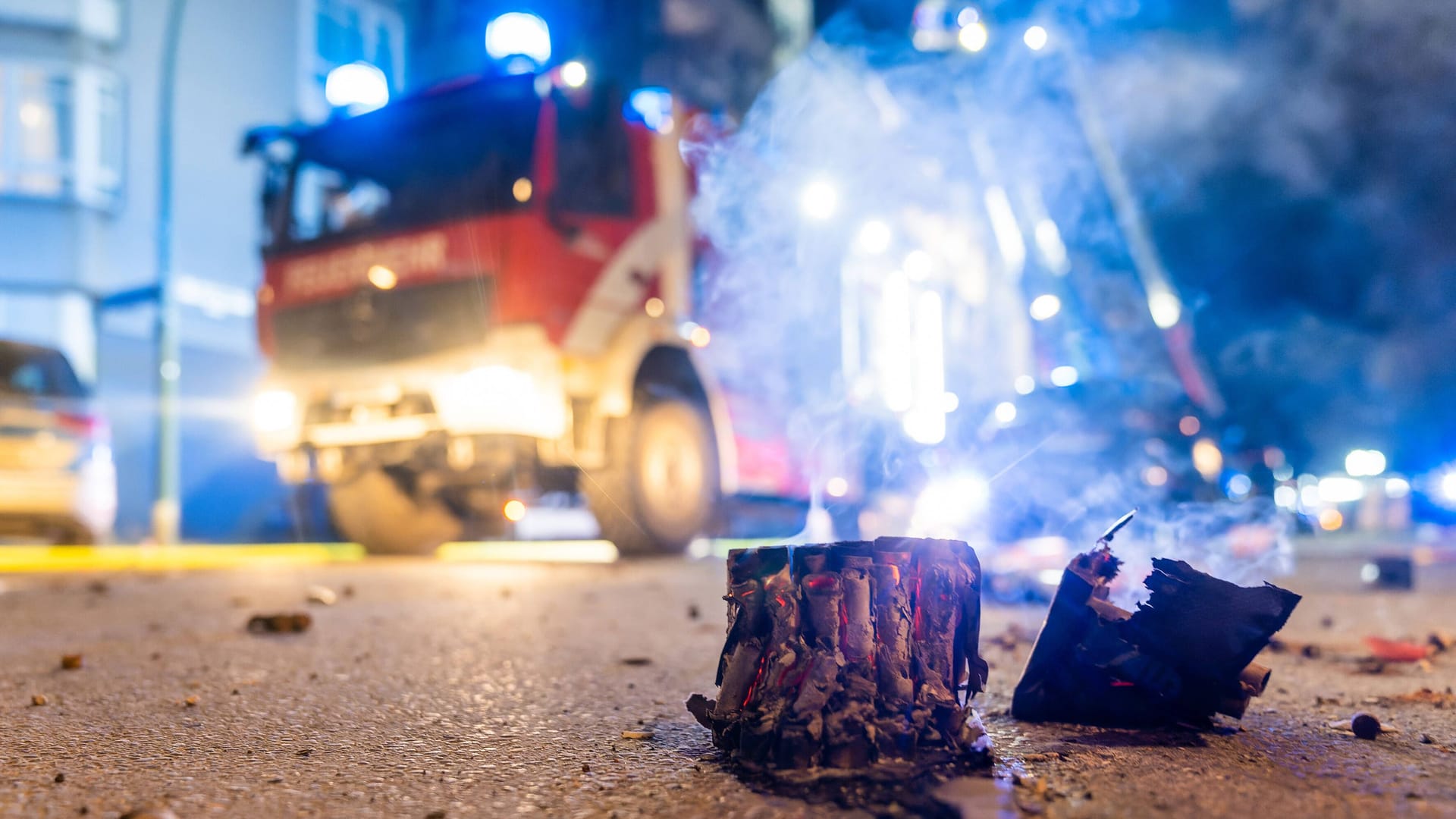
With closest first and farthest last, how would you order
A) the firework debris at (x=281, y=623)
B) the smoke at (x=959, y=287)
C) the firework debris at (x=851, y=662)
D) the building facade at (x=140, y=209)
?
1. the firework debris at (x=851, y=662)
2. the firework debris at (x=281, y=623)
3. the smoke at (x=959, y=287)
4. the building facade at (x=140, y=209)

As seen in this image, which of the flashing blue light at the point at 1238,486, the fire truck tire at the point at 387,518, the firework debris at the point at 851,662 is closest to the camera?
the firework debris at the point at 851,662

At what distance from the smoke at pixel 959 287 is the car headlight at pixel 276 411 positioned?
2834 mm

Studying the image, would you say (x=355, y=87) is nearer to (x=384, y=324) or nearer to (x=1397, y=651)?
(x=384, y=324)

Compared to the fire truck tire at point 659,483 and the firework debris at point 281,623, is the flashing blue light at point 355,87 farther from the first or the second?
the firework debris at point 281,623

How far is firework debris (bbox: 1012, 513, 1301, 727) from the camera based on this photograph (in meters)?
2.01

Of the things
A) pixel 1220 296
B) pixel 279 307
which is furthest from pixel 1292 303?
pixel 279 307

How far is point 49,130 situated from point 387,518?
10.3 m

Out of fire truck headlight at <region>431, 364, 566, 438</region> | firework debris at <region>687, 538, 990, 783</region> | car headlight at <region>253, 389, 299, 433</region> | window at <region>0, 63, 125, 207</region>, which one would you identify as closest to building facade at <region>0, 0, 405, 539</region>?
window at <region>0, 63, 125, 207</region>

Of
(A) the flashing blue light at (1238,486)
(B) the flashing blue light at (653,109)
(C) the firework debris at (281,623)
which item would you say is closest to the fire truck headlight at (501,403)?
(B) the flashing blue light at (653,109)

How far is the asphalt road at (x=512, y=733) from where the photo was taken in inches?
64.7

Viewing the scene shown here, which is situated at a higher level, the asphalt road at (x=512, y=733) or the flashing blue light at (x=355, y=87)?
the flashing blue light at (x=355, y=87)

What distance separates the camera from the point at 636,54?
1648 centimetres

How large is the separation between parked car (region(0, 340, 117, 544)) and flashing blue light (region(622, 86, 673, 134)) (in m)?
4.62

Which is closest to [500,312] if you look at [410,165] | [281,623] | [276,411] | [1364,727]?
[410,165]
